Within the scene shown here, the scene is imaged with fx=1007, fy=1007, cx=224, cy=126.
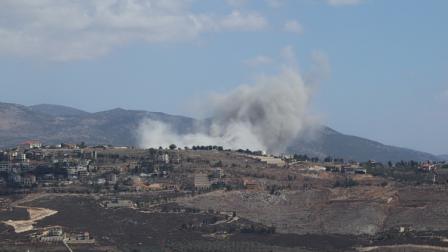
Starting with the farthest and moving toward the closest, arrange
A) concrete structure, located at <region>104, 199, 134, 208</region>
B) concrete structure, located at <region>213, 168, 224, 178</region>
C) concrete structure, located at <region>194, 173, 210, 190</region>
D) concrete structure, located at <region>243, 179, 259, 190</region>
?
concrete structure, located at <region>213, 168, 224, 178</region>
concrete structure, located at <region>194, 173, 210, 190</region>
concrete structure, located at <region>243, 179, 259, 190</region>
concrete structure, located at <region>104, 199, 134, 208</region>

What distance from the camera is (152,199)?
435 ft

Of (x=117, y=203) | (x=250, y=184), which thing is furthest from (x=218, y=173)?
(x=117, y=203)

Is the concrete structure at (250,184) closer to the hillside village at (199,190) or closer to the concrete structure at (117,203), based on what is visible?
the hillside village at (199,190)

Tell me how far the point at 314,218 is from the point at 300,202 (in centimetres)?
1023

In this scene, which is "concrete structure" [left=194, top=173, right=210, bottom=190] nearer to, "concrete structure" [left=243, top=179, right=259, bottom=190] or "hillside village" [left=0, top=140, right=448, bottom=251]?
"hillside village" [left=0, top=140, right=448, bottom=251]

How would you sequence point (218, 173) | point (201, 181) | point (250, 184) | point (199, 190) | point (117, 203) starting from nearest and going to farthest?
point (117, 203)
point (199, 190)
point (250, 184)
point (201, 181)
point (218, 173)

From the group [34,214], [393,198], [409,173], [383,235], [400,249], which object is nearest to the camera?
[400,249]

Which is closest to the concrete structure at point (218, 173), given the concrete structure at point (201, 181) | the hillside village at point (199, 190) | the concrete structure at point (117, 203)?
the hillside village at point (199, 190)

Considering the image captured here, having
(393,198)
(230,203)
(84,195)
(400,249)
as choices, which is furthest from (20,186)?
(400,249)

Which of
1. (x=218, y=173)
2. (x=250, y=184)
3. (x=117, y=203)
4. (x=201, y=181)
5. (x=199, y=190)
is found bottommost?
(x=117, y=203)

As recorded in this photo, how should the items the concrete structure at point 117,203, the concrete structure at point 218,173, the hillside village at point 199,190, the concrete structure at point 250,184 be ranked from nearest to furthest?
1. the hillside village at point 199,190
2. the concrete structure at point 117,203
3. the concrete structure at point 250,184
4. the concrete structure at point 218,173

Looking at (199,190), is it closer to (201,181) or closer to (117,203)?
(201,181)

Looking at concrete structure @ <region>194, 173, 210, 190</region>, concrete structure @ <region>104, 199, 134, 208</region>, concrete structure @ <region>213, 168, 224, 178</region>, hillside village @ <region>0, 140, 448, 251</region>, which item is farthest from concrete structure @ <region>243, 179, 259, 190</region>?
concrete structure @ <region>104, 199, 134, 208</region>

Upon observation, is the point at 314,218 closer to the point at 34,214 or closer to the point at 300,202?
the point at 300,202
